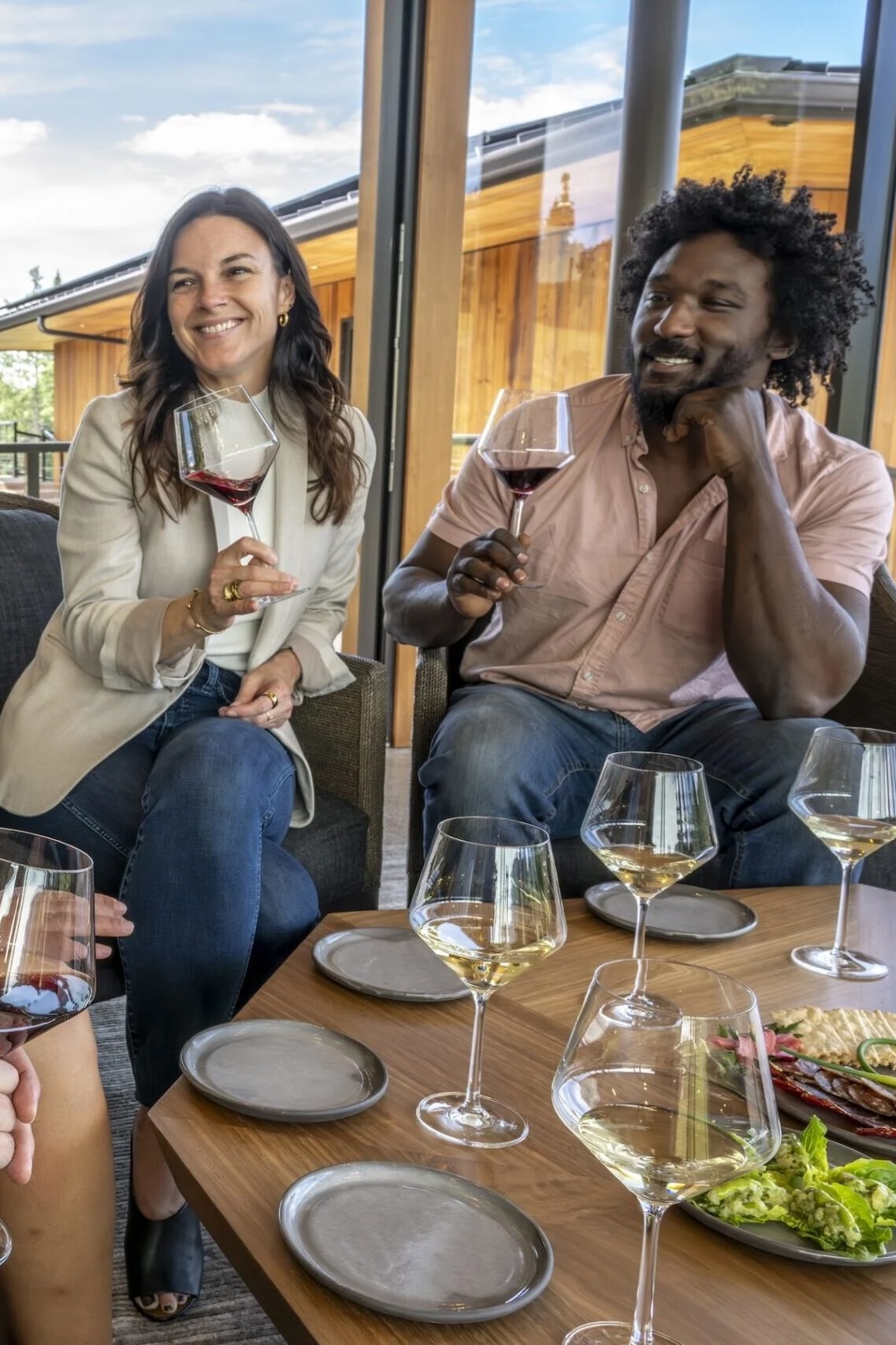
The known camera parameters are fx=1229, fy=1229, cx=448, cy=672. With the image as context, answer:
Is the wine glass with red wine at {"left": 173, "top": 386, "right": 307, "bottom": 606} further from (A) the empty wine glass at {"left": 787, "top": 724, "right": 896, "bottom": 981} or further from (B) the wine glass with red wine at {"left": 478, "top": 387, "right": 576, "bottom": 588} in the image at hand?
(A) the empty wine glass at {"left": 787, "top": 724, "right": 896, "bottom": 981}

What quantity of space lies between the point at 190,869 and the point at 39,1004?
0.75 m

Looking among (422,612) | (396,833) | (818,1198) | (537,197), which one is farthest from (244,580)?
(537,197)

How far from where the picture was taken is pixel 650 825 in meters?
1.15

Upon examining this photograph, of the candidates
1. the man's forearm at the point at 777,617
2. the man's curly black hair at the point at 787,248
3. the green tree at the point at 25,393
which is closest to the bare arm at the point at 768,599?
the man's forearm at the point at 777,617

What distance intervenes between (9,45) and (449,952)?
3563 millimetres

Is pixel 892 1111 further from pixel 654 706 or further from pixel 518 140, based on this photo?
pixel 518 140

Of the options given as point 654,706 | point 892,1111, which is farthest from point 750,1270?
point 654,706

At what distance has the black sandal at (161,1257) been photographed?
56.1 inches

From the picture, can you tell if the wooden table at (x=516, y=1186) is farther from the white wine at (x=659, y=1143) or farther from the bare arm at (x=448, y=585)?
the bare arm at (x=448, y=585)

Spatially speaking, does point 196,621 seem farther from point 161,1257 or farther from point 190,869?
point 161,1257

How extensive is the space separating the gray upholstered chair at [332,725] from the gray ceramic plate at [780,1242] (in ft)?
3.91

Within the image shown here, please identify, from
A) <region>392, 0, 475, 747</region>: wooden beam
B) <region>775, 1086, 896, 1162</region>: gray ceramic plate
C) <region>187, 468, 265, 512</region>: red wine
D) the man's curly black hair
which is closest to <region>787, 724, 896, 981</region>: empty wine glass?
<region>775, 1086, 896, 1162</region>: gray ceramic plate

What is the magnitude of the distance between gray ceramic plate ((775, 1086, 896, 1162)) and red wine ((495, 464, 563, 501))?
3.57 ft

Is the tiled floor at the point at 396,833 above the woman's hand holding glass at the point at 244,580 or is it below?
below
